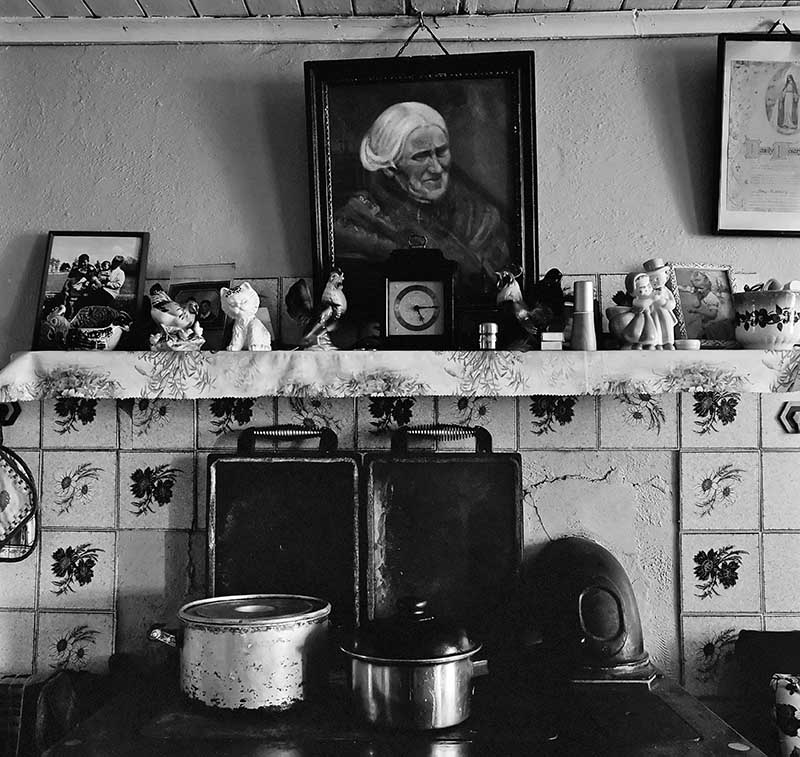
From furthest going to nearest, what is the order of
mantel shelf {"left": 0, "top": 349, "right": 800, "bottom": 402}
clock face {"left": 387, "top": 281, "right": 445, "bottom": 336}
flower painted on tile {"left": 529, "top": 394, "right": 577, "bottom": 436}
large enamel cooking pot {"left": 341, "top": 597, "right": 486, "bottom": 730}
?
flower painted on tile {"left": 529, "top": 394, "right": 577, "bottom": 436} < clock face {"left": 387, "top": 281, "right": 445, "bottom": 336} < mantel shelf {"left": 0, "top": 349, "right": 800, "bottom": 402} < large enamel cooking pot {"left": 341, "top": 597, "right": 486, "bottom": 730}

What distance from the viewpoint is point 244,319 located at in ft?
5.26

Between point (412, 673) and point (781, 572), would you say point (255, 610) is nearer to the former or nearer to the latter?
point (412, 673)

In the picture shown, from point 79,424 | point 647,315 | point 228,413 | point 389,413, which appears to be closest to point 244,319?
point 228,413

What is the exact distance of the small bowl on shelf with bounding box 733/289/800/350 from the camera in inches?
61.2

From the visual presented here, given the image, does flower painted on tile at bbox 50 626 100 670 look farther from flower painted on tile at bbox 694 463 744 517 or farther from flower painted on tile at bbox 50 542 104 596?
flower painted on tile at bbox 694 463 744 517

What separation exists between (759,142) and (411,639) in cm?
123

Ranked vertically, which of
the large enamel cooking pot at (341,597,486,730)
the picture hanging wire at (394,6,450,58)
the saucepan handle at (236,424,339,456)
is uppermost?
the picture hanging wire at (394,6,450,58)

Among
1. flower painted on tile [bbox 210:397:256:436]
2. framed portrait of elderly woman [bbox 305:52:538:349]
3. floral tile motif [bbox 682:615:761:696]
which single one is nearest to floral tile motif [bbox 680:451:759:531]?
floral tile motif [bbox 682:615:761:696]

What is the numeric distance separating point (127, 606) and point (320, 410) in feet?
1.88

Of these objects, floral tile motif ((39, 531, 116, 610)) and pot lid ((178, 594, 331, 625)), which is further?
floral tile motif ((39, 531, 116, 610))

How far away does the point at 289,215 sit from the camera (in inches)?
69.5

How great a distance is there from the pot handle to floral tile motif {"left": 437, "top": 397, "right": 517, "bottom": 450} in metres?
0.02

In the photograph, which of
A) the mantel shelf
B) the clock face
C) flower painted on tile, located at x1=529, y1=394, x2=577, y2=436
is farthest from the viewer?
flower painted on tile, located at x1=529, y1=394, x2=577, y2=436

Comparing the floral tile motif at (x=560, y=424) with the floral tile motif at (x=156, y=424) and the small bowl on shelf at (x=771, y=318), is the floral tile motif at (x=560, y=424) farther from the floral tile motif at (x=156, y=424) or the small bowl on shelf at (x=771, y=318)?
the floral tile motif at (x=156, y=424)
